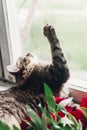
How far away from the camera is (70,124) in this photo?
1.33 ft

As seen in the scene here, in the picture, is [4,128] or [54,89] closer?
[4,128]

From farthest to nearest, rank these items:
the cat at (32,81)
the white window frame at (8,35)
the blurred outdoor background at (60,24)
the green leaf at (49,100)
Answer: the white window frame at (8,35) → the blurred outdoor background at (60,24) → the cat at (32,81) → the green leaf at (49,100)

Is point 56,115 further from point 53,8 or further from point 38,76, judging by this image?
point 53,8

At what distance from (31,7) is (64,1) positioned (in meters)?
0.14

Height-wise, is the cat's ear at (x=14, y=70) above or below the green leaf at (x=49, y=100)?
below

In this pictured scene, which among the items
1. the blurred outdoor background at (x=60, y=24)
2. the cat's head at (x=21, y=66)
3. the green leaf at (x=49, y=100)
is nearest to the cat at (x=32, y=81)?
the cat's head at (x=21, y=66)

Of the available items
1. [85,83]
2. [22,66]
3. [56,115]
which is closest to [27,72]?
[22,66]

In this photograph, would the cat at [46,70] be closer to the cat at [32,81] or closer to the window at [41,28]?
the cat at [32,81]

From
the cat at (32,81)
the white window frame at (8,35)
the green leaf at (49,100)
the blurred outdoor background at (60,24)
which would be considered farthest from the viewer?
the white window frame at (8,35)

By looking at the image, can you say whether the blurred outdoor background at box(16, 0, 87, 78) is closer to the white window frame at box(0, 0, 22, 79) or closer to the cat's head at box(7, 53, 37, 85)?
the white window frame at box(0, 0, 22, 79)

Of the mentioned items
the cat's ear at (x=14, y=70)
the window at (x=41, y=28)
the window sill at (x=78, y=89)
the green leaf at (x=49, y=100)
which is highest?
the window at (x=41, y=28)

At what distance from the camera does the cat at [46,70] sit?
818 mm

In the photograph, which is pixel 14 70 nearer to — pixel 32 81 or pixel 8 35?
pixel 32 81

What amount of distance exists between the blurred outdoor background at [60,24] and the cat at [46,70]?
0.14 m
